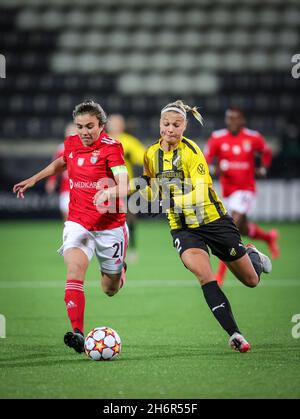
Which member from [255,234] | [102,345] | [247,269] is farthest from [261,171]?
[102,345]

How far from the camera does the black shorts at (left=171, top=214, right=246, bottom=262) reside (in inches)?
267

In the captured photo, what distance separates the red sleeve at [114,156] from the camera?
6.92m

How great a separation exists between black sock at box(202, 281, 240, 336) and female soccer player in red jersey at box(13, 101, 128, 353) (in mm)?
926

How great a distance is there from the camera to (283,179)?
19828 millimetres

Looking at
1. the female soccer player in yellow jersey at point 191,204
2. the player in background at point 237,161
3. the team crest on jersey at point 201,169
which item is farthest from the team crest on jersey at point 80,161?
the player in background at point 237,161

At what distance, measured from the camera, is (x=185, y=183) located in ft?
22.5

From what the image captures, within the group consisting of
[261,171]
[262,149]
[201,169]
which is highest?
[201,169]

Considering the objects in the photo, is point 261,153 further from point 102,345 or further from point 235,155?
point 102,345

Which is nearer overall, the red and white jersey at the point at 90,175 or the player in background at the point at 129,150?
the red and white jersey at the point at 90,175

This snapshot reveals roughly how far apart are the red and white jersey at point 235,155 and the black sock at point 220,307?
5373 mm

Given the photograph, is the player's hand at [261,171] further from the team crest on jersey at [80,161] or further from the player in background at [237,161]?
the team crest on jersey at [80,161]

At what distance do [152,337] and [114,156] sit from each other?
1694mm

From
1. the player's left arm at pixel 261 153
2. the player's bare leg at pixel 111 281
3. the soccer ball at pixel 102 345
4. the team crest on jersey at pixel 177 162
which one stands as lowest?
the soccer ball at pixel 102 345

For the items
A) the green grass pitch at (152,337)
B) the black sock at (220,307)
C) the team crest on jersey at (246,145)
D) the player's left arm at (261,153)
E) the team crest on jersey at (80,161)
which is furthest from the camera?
the team crest on jersey at (246,145)
